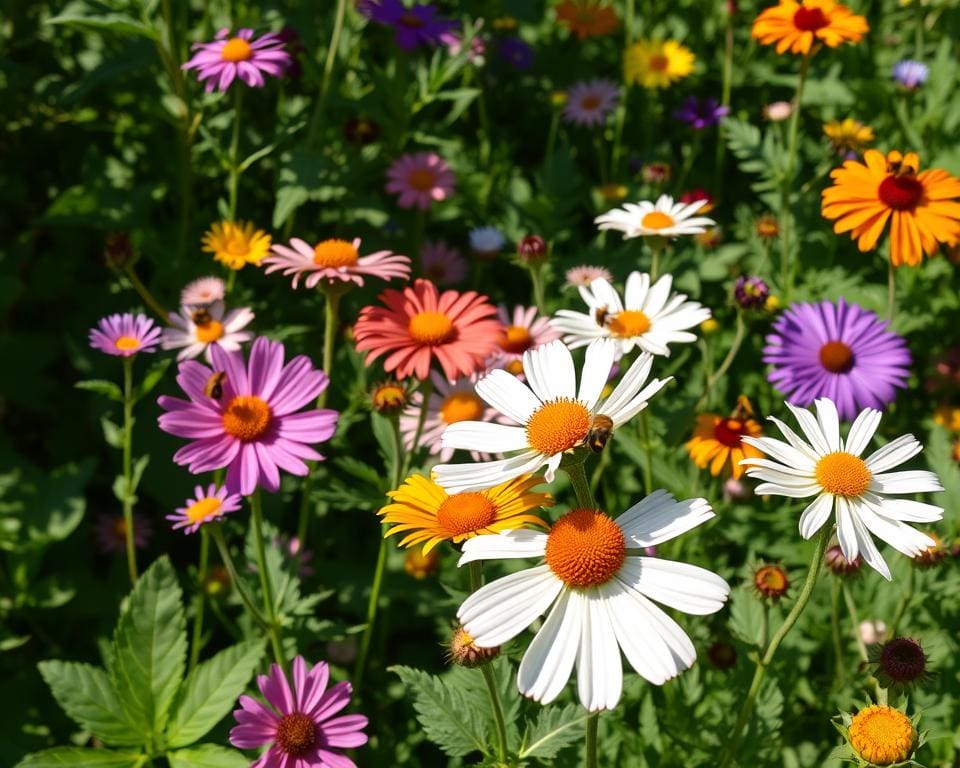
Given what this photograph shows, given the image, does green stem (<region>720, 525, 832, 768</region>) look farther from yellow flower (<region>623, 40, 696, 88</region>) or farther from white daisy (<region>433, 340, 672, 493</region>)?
yellow flower (<region>623, 40, 696, 88</region>)

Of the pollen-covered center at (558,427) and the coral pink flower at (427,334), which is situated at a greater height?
the coral pink flower at (427,334)

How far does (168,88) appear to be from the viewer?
2.93 metres

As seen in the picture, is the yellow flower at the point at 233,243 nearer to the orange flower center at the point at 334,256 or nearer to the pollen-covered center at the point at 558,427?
the orange flower center at the point at 334,256

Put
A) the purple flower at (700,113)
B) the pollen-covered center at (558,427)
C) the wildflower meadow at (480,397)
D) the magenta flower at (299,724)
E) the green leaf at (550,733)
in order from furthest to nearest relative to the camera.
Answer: the purple flower at (700,113) → the magenta flower at (299,724) → the green leaf at (550,733) → the wildflower meadow at (480,397) → the pollen-covered center at (558,427)

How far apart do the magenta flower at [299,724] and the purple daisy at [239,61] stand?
1529mm

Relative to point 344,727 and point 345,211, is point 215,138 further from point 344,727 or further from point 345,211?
point 344,727

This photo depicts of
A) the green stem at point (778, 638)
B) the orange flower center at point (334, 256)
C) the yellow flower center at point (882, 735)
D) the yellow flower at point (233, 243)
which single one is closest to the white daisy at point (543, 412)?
the green stem at point (778, 638)

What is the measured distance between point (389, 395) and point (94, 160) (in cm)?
185

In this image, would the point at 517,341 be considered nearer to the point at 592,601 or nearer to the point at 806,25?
the point at 592,601

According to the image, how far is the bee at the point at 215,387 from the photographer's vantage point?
161 cm

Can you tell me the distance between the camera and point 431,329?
1.82m

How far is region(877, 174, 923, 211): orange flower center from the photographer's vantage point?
209 cm

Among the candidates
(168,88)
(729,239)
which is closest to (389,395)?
(168,88)

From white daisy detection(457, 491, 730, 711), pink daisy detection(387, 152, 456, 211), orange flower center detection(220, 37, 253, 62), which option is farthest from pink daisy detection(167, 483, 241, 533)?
pink daisy detection(387, 152, 456, 211)
